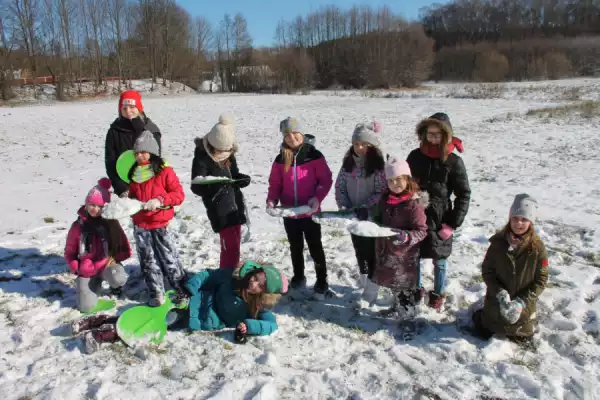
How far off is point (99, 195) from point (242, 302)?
1.46 meters

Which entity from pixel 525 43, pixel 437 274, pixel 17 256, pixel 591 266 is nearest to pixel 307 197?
pixel 437 274

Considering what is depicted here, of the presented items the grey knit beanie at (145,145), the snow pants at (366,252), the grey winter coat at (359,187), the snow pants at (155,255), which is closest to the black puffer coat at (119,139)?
the grey knit beanie at (145,145)

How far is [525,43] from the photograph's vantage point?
46.8m

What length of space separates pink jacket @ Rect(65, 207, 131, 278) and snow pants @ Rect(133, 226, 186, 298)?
35 centimetres

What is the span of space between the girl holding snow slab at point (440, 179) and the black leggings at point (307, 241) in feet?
2.93

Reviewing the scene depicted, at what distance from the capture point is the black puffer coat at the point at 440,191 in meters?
3.36

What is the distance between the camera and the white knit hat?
356cm

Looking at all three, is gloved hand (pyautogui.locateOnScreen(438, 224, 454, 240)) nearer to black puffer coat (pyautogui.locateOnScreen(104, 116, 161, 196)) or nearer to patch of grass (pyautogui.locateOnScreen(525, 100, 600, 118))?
black puffer coat (pyautogui.locateOnScreen(104, 116, 161, 196))

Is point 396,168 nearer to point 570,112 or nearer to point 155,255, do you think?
point 155,255

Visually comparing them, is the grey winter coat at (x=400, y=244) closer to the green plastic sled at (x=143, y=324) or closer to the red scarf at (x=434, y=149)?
the red scarf at (x=434, y=149)

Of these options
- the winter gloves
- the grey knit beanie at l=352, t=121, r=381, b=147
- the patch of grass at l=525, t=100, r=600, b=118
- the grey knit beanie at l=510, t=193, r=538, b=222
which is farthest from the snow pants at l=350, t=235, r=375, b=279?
the patch of grass at l=525, t=100, r=600, b=118

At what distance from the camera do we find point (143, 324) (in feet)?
10.7

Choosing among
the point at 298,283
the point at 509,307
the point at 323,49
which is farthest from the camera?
the point at 323,49

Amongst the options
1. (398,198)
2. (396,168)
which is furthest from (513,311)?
(396,168)
